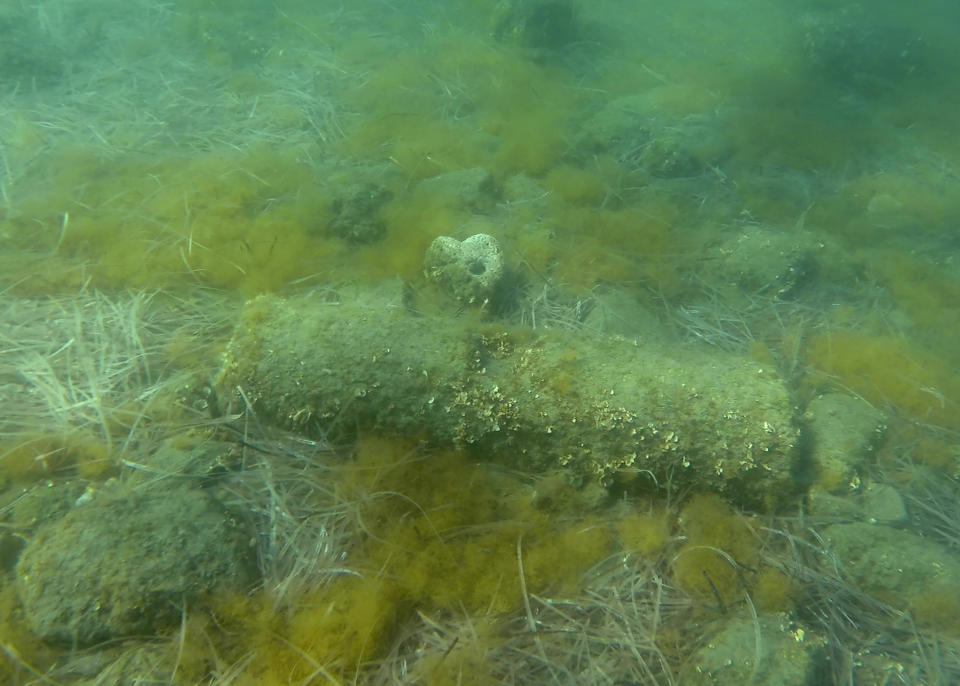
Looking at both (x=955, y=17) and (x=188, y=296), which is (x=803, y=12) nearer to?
(x=955, y=17)

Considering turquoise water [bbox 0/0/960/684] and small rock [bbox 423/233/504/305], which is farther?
small rock [bbox 423/233/504/305]

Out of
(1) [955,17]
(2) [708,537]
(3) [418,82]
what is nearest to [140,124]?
(3) [418,82]

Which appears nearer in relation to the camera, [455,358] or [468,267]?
[455,358]

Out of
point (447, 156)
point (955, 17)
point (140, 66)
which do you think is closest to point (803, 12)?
point (955, 17)

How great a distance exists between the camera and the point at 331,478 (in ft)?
9.03

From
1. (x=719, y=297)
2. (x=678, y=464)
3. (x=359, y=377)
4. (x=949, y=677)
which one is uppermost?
(x=359, y=377)

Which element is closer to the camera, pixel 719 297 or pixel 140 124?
pixel 719 297

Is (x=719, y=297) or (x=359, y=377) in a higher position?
(x=359, y=377)

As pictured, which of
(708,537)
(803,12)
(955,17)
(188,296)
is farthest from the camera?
(955,17)

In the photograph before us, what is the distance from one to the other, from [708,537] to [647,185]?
3881 millimetres

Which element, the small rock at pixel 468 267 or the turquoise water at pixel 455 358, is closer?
the turquoise water at pixel 455 358

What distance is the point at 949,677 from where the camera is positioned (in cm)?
239

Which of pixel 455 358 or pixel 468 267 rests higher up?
pixel 455 358

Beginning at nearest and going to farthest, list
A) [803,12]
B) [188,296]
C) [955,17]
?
[188,296] < [803,12] < [955,17]
